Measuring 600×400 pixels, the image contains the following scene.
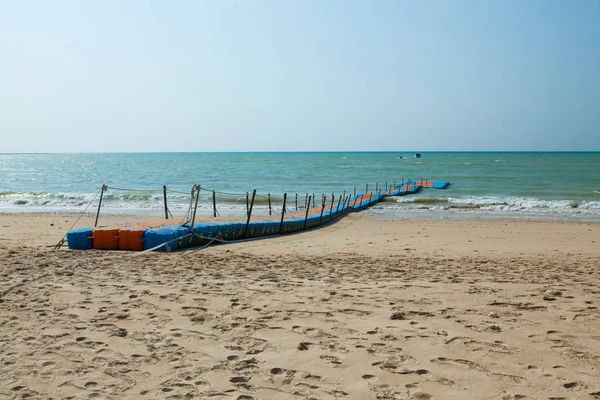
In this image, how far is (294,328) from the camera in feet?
17.0

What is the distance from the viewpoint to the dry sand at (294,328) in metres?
3.90

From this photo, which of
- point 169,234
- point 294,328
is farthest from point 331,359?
point 169,234

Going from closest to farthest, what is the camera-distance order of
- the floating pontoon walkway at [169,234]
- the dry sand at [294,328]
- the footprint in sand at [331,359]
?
the dry sand at [294,328]
the footprint in sand at [331,359]
the floating pontoon walkway at [169,234]

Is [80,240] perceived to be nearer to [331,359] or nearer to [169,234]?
[169,234]

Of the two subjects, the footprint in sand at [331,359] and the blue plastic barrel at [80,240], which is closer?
the footprint in sand at [331,359]

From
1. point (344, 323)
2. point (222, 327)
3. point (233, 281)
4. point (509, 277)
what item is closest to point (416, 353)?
point (344, 323)

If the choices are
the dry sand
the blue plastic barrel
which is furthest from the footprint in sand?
the blue plastic barrel

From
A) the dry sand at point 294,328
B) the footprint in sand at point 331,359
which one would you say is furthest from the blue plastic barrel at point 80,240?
the footprint in sand at point 331,359

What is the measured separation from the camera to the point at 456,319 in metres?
5.43

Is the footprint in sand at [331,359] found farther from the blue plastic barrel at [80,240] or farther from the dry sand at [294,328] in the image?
the blue plastic barrel at [80,240]

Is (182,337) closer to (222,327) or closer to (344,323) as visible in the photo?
(222,327)

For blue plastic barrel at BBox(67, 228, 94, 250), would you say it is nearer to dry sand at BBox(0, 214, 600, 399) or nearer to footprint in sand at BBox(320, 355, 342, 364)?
dry sand at BBox(0, 214, 600, 399)

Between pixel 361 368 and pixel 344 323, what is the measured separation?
1153mm

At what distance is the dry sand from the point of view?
390 cm
